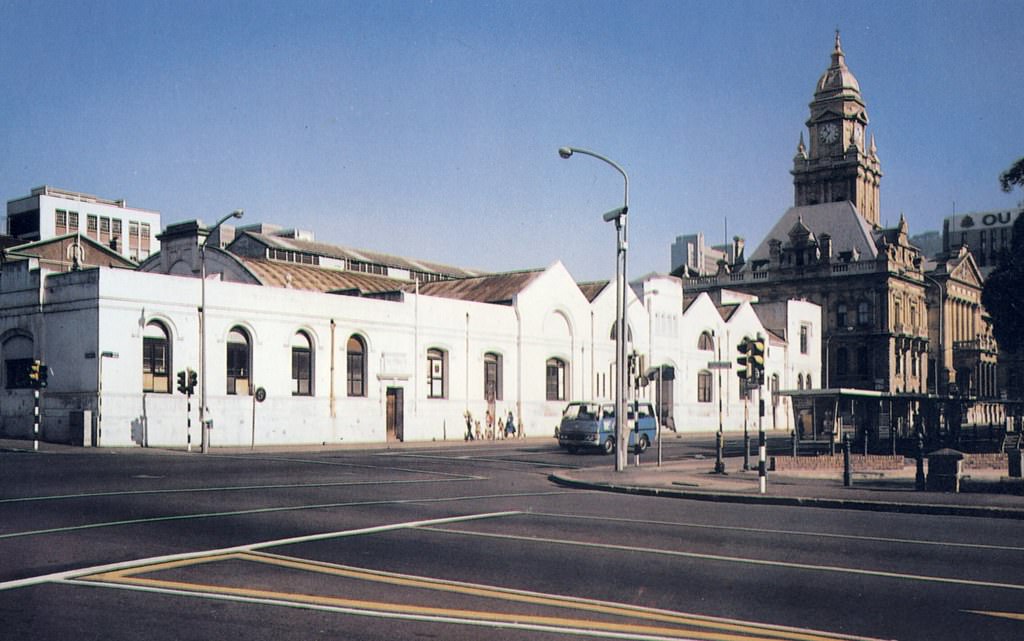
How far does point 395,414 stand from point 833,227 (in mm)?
64874

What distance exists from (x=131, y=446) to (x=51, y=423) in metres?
3.59

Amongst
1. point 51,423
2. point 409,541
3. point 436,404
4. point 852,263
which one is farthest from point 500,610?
point 852,263

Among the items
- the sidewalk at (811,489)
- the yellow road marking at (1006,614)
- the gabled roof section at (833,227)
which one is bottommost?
the sidewalk at (811,489)

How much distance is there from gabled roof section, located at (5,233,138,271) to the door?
24933 mm

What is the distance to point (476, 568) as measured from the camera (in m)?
10.1

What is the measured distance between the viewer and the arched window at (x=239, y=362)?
38969mm

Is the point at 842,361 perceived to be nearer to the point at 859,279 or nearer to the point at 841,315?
the point at 841,315

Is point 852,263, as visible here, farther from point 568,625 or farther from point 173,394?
point 568,625

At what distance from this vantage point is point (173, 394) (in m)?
36.8

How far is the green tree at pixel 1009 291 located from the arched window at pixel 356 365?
2971 centimetres

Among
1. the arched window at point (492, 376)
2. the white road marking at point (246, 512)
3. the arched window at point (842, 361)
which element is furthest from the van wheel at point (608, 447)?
the arched window at point (842, 361)

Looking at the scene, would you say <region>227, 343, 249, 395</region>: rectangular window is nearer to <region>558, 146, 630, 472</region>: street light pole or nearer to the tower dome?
<region>558, 146, 630, 472</region>: street light pole

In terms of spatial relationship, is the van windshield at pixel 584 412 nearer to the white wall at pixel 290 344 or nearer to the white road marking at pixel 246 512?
the white wall at pixel 290 344

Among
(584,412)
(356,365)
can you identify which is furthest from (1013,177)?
(356,365)
